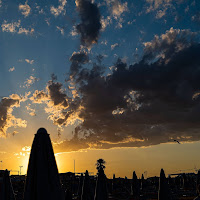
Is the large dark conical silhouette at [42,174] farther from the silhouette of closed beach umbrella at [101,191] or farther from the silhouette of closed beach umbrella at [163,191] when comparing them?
the silhouette of closed beach umbrella at [163,191]

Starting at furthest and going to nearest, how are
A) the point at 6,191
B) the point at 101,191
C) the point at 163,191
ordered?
1. the point at 163,191
2. the point at 101,191
3. the point at 6,191

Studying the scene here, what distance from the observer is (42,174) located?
729 cm

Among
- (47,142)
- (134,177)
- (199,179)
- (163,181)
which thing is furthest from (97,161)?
(47,142)

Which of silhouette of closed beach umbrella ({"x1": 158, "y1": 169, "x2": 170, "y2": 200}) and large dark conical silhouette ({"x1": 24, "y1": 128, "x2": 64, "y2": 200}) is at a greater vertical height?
large dark conical silhouette ({"x1": 24, "y1": 128, "x2": 64, "y2": 200})

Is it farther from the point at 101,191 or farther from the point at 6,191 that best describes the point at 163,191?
the point at 6,191

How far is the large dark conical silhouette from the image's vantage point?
7.06 meters

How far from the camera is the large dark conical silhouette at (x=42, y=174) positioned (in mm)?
7059

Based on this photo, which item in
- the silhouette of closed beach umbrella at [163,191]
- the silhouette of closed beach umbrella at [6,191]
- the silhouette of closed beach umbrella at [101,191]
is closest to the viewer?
the silhouette of closed beach umbrella at [6,191]

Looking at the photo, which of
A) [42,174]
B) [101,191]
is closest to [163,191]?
[101,191]

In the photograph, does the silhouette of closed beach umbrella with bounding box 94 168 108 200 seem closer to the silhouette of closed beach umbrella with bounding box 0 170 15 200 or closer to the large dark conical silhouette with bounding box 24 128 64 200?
the silhouette of closed beach umbrella with bounding box 0 170 15 200

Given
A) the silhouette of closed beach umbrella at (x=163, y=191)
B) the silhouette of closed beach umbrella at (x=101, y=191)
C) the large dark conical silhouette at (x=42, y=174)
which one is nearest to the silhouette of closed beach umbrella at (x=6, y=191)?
the silhouette of closed beach umbrella at (x=101, y=191)

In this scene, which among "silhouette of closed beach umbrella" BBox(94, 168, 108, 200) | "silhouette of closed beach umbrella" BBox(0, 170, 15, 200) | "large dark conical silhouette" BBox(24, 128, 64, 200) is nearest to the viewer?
"large dark conical silhouette" BBox(24, 128, 64, 200)

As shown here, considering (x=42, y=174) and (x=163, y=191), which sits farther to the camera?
(x=163, y=191)

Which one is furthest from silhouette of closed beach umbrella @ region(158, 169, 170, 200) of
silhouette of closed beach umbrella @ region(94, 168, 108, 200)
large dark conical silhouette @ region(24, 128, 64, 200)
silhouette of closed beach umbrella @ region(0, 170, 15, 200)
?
silhouette of closed beach umbrella @ region(0, 170, 15, 200)
